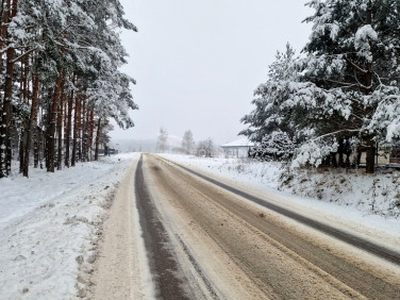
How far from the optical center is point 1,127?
12422 millimetres

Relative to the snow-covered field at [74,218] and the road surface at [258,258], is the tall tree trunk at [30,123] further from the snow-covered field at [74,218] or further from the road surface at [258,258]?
the road surface at [258,258]

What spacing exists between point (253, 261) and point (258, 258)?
0.15 m

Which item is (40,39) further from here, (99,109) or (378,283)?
(378,283)

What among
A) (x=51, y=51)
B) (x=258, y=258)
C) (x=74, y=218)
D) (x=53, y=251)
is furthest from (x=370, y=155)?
(x=51, y=51)

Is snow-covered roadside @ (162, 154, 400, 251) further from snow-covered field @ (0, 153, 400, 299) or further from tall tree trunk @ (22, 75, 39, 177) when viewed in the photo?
tall tree trunk @ (22, 75, 39, 177)

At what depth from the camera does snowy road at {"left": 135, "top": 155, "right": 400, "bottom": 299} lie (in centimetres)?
349

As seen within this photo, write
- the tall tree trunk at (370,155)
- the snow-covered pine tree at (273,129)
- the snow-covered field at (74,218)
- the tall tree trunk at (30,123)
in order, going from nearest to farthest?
the snow-covered field at (74,218) → the tall tree trunk at (370,155) → the tall tree trunk at (30,123) → the snow-covered pine tree at (273,129)

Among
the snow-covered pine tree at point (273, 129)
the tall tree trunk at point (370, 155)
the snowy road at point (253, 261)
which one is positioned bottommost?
the snowy road at point (253, 261)

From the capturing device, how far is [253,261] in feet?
14.2

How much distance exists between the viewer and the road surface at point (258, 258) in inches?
138

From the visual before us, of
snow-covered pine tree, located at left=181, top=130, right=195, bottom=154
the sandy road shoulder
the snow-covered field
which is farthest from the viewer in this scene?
snow-covered pine tree, located at left=181, top=130, right=195, bottom=154

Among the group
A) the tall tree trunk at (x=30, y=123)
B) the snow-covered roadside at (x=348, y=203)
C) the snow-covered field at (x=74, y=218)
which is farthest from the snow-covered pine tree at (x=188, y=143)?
the snow-covered roadside at (x=348, y=203)

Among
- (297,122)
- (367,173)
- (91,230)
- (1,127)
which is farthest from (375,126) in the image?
(1,127)

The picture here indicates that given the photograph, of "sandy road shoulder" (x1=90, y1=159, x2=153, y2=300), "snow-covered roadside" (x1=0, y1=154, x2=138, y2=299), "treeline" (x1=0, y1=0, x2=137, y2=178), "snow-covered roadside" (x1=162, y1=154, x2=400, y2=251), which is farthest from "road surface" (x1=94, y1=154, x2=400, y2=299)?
"treeline" (x1=0, y1=0, x2=137, y2=178)
